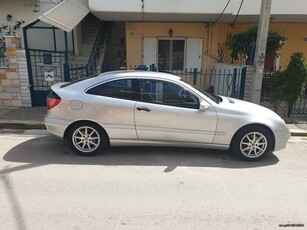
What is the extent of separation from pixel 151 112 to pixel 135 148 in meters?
0.92

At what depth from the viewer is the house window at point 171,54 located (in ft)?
36.5

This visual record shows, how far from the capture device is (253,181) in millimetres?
3955

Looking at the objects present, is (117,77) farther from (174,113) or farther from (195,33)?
(195,33)

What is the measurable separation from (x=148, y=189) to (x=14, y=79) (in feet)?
18.5

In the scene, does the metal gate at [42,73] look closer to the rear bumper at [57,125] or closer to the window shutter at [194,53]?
the rear bumper at [57,125]

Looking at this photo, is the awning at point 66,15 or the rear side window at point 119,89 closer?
the rear side window at point 119,89

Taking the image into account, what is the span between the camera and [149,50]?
36.1ft

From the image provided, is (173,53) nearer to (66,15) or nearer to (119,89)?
(66,15)

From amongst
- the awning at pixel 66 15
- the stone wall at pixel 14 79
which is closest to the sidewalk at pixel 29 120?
the stone wall at pixel 14 79

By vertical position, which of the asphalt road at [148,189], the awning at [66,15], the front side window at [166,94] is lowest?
the asphalt road at [148,189]

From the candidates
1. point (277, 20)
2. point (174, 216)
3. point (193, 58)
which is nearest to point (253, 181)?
point (174, 216)

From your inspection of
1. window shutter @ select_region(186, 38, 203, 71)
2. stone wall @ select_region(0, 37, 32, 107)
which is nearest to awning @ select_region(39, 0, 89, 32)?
stone wall @ select_region(0, 37, 32, 107)

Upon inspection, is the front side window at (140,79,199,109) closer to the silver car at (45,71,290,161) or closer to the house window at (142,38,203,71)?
the silver car at (45,71,290,161)

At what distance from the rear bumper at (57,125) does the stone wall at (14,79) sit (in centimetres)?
344
